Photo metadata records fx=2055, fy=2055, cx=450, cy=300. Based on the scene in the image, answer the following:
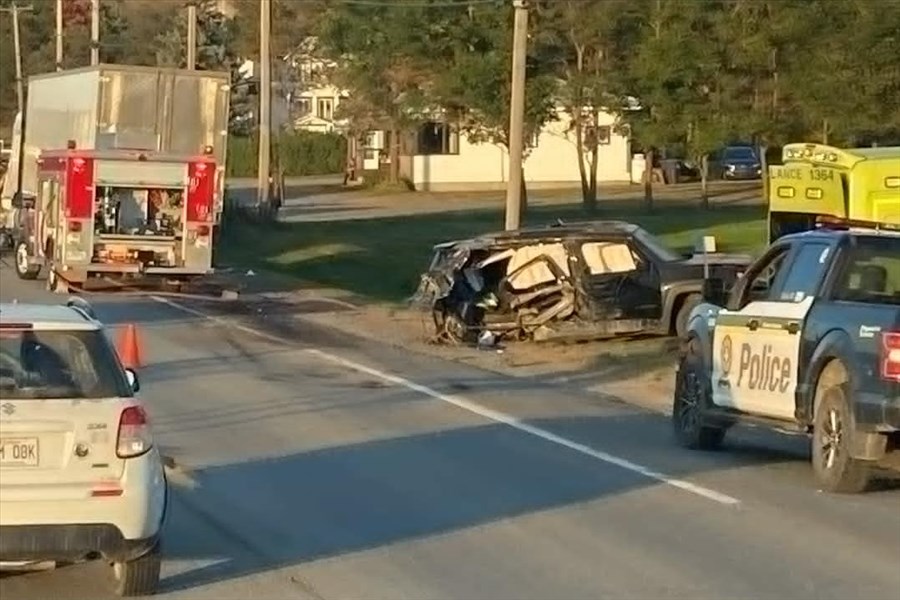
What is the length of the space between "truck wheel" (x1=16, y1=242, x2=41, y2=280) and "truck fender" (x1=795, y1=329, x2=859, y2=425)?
24926mm

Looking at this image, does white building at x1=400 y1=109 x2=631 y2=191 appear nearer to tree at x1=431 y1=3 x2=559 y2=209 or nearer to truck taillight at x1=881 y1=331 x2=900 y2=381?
tree at x1=431 y1=3 x2=559 y2=209

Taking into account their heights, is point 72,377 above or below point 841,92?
below

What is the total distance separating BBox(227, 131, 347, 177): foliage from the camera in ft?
332

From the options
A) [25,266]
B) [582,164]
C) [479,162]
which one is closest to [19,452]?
[25,266]

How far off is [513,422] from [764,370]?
3.44 metres

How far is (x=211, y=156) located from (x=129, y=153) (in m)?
1.38

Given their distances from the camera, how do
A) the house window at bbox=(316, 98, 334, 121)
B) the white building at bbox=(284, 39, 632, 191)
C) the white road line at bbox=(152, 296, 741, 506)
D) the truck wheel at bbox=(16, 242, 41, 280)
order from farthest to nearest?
the house window at bbox=(316, 98, 334, 121)
the white building at bbox=(284, 39, 632, 191)
the truck wheel at bbox=(16, 242, 41, 280)
the white road line at bbox=(152, 296, 741, 506)

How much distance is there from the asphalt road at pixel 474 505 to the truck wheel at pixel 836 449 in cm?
13

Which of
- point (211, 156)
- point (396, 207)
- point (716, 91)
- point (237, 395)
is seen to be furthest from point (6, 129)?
point (237, 395)

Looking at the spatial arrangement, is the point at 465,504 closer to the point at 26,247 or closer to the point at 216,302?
the point at 216,302

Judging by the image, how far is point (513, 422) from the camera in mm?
18094

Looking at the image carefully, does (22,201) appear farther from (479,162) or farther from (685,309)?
(479,162)

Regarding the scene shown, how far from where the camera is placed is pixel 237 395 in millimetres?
19875

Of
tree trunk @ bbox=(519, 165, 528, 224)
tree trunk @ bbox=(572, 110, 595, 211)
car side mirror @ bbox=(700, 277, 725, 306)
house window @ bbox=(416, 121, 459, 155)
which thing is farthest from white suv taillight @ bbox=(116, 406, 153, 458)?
house window @ bbox=(416, 121, 459, 155)
